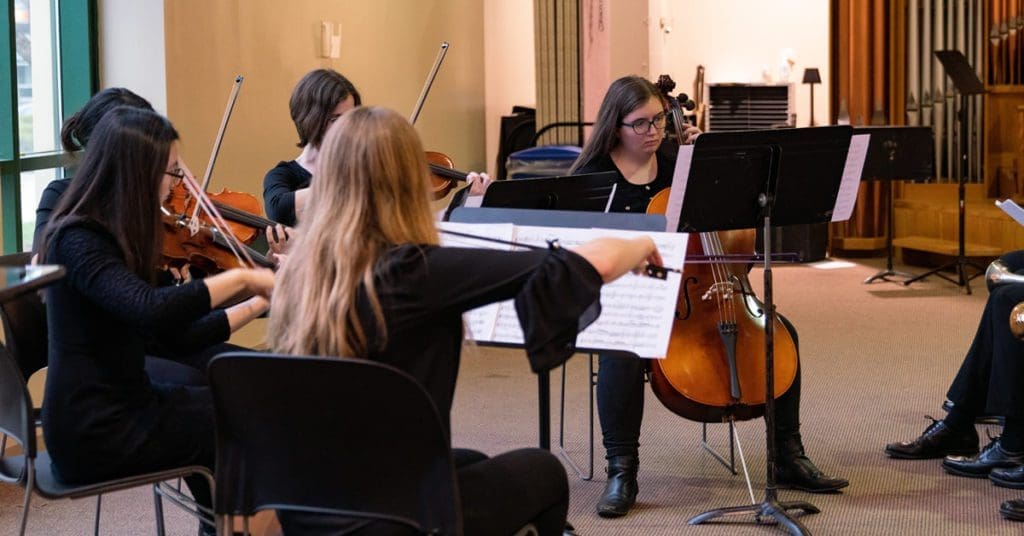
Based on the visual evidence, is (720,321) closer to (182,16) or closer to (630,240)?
(630,240)

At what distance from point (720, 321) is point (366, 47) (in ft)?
9.97

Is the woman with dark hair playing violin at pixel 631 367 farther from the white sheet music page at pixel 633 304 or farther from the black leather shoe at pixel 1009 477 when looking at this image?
the white sheet music page at pixel 633 304

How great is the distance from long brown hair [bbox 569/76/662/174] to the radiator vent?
5.14 meters

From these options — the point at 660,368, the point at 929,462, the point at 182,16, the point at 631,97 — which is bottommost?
the point at 929,462

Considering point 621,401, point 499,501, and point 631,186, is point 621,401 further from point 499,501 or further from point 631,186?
point 499,501

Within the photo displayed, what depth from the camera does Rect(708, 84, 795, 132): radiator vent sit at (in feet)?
28.2

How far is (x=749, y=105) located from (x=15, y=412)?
22.4 feet

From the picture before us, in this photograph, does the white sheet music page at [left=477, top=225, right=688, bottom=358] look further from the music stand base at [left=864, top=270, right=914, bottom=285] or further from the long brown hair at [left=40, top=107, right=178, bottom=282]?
the music stand base at [left=864, top=270, right=914, bottom=285]

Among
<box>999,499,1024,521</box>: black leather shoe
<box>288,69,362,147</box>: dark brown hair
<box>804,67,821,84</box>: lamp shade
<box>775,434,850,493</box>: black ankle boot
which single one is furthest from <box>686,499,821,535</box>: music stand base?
<box>804,67,821,84</box>: lamp shade

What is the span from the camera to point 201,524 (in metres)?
2.96

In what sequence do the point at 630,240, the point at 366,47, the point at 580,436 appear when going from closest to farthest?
the point at 630,240 < the point at 580,436 < the point at 366,47

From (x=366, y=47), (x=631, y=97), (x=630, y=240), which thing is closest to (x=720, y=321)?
(x=631, y=97)

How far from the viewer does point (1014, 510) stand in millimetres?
3221

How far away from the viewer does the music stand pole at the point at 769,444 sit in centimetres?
305
